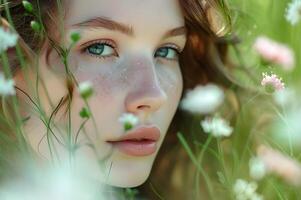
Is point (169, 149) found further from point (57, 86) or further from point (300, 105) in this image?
point (57, 86)

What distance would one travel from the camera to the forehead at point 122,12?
1159 mm

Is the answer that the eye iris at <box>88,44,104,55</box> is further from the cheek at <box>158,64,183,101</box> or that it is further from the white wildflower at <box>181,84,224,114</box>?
the white wildflower at <box>181,84,224,114</box>

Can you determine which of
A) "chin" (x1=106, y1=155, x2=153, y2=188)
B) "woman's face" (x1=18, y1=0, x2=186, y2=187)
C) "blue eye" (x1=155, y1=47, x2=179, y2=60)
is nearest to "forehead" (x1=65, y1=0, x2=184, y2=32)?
"woman's face" (x1=18, y1=0, x2=186, y2=187)

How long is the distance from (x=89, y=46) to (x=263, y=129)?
0.55 metres

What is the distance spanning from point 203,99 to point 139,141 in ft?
0.93

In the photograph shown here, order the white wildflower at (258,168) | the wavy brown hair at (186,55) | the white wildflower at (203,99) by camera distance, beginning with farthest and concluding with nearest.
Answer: the white wildflower at (203,99) < the wavy brown hair at (186,55) < the white wildflower at (258,168)

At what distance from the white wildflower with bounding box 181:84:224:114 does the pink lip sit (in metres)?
0.24

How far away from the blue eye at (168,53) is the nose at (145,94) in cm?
11

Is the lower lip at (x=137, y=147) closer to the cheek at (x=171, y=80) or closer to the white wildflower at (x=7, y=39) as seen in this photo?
the cheek at (x=171, y=80)

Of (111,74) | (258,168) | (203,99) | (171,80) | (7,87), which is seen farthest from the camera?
(203,99)

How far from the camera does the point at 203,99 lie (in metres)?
→ 1.47

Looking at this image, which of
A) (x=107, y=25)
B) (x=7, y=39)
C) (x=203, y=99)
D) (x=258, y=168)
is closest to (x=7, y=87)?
(x=7, y=39)

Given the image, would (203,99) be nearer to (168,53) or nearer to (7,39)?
(168,53)

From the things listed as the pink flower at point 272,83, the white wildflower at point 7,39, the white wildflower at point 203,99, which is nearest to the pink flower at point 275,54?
the pink flower at point 272,83
